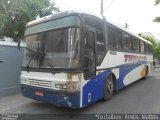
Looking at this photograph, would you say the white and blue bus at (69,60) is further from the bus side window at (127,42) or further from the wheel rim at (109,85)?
the bus side window at (127,42)

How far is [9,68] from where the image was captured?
8.91 m

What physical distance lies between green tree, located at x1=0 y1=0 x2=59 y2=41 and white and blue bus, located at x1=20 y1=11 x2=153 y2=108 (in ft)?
26.5

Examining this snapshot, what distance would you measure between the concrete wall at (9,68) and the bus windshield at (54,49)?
2.21 metres

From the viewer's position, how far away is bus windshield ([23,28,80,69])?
572 centimetres

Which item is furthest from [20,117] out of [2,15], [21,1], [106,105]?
[21,1]

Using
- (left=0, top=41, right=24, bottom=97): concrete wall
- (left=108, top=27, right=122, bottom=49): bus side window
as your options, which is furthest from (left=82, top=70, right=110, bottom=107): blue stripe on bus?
(left=0, top=41, right=24, bottom=97): concrete wall

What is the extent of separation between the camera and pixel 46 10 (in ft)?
53.7

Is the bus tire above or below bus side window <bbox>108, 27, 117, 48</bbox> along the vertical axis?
below

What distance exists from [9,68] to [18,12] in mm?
6920

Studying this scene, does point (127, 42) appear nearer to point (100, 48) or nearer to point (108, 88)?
point (108, 88)

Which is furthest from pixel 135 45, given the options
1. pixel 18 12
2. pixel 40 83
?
pixel 18 12

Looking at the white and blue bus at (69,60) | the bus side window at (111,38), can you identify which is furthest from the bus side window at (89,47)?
the bus side window at (111,38)

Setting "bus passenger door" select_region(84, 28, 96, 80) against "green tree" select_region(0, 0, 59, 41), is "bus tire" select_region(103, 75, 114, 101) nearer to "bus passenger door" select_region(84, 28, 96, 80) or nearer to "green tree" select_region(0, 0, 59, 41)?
"bus passenger door" select_region(84, 28, 96, 80)

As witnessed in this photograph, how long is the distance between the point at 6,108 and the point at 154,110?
464 centimetres
